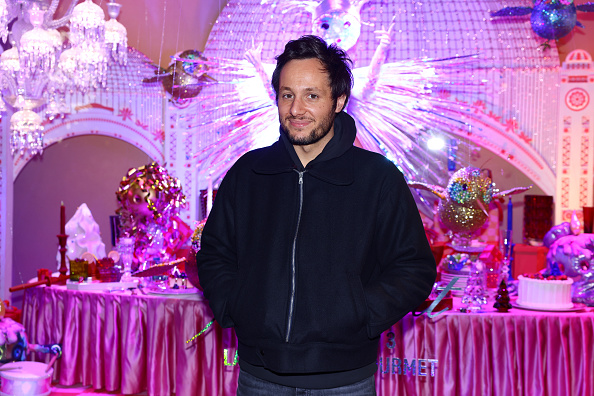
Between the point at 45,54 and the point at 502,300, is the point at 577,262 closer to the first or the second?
the point at 502,300

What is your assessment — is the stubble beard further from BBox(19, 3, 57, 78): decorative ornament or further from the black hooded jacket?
BBox(19, 3, 57, 78): decorative ornament

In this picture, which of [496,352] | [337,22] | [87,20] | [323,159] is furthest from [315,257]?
[337,22]

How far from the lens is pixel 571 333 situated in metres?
3.06

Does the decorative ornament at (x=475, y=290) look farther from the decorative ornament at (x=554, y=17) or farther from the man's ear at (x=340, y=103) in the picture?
the decorative ornament at (x=554, y=17)

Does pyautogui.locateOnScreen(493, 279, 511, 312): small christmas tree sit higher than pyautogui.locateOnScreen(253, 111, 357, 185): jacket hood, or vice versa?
pyautogui.locateOnScreen(253, 111, 357, 185): jacket hood

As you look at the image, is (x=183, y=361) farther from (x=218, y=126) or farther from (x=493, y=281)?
(x=218, y=126)

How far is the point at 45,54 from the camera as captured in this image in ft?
16.9

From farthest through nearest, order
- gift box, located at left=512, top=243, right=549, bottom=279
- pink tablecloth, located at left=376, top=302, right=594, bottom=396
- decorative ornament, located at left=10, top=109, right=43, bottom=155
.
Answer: decorative ornament, located at left=10, top=109, right=43, bottom=155
gift box, located at left=512, top=243, right=549, bottom=279
pink tablecloth, located at left=376, top=302, right=594, bottom=396

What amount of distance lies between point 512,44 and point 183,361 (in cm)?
461

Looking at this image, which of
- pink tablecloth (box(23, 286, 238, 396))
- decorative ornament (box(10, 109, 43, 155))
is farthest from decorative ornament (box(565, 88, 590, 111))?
decorative ornament (box(10, 109, 43, 155))

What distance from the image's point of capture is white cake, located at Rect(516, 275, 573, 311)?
3146mm

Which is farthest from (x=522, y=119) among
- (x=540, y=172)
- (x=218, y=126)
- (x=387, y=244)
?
(x=387, y=244)

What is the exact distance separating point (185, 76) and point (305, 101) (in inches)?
204

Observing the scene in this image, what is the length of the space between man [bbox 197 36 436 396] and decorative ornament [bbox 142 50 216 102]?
4.74 meters
